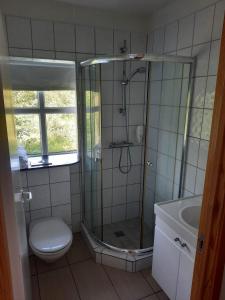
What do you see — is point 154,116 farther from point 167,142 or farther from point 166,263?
point 166,263

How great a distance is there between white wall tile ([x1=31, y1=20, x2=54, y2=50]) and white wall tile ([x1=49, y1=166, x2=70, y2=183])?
3.92ft

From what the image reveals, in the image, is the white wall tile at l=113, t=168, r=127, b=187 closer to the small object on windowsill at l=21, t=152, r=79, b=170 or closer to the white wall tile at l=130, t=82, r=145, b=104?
the small object on windowsill at l=21, t=152, r=79, b=170

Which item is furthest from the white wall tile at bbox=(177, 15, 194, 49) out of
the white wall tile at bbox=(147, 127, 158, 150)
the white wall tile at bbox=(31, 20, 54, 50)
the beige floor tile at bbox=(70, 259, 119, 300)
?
the beige floor tile at bbox=(70, 259, 119, 300)

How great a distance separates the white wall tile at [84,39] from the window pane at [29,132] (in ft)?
2.87

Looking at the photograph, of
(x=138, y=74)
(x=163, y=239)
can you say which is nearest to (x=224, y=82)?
(x=163, y=239)

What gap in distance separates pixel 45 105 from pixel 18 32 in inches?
29.0

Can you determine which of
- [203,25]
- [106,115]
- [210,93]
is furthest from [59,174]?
[203,25]

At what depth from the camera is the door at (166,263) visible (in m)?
1.60

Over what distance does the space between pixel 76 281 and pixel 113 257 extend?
392 mm

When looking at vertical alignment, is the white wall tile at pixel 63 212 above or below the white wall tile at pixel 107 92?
below

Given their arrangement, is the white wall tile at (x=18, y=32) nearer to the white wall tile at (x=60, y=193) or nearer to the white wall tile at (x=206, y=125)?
the white wall tile at (x=60, y=193)

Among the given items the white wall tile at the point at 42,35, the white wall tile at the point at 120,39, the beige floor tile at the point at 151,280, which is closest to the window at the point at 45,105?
the white wall tile at the point at 42,35

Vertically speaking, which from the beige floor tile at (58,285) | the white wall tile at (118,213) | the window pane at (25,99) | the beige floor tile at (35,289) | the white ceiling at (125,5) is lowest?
the beige floor tile at (58,285)

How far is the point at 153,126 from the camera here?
221 centimetres
